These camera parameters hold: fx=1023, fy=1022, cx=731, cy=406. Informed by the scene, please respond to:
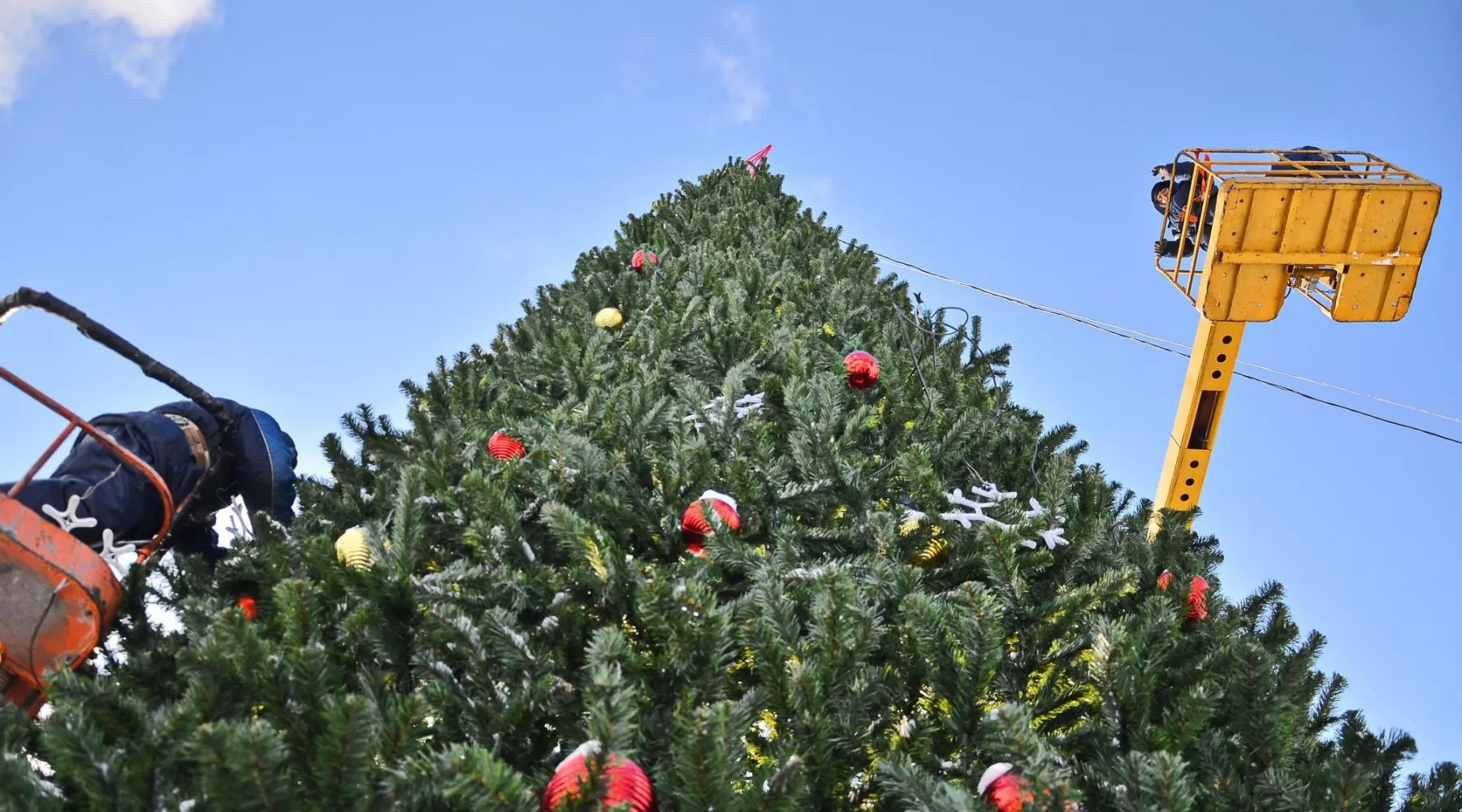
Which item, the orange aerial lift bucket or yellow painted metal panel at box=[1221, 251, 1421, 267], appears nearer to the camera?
the orange aerial lift bucket

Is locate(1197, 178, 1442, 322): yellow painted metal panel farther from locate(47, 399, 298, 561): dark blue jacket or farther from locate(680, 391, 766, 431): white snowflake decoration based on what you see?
locate(47, 399, 298, 561): dark blue jacket

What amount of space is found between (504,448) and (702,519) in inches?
34.3

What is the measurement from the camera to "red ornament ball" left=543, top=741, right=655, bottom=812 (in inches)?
69.5

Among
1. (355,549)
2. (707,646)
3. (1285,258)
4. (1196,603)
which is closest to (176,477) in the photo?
(355,549)

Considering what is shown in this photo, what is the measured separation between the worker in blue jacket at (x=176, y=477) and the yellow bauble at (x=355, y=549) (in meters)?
0.81

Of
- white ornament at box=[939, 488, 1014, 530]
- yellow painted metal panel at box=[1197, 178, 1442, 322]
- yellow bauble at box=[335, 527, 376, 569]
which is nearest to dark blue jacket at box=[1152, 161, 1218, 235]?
yellow painted metal panel at box=[1197, 178, 1442, 322]

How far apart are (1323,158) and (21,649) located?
6.82 meters

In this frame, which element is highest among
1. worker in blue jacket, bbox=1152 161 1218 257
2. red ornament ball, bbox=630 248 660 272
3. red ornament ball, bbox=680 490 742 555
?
worker in blue jacket, bbox=1152 161 1218 257

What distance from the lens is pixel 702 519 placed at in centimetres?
277

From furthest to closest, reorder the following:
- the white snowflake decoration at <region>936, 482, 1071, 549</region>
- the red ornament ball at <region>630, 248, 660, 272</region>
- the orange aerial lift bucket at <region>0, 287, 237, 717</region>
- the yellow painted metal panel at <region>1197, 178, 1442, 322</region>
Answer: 1. the red ornament ball at <region>630, 248, 660, 272</region>
2. the yellow painted metal panel at <region>1197, 178, 1442, 322</region>
3. the white snowflake decoration at <region>936, 482, 1071, 549</region>
4. the orange aerial lift bucket at <region>0, 287, 237, 717</region>

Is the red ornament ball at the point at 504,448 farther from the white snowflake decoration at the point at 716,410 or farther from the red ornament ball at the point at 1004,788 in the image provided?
the red ornament ball at the point at 1004,788

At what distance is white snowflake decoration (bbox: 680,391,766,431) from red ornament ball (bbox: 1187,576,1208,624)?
153 cm

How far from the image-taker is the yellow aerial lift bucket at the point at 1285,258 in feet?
17.9

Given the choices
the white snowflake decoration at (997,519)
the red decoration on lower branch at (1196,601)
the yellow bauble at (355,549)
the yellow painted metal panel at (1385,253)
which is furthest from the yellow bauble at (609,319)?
the yellow painted metal panel at (1385,253)
